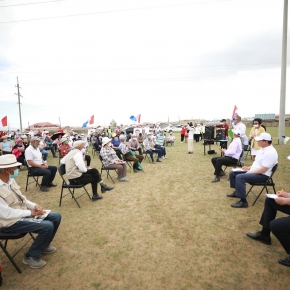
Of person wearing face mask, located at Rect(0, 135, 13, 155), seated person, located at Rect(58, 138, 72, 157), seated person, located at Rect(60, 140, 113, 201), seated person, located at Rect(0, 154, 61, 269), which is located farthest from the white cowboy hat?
person wearing face mask, located at Rect(0, 135, 13, 155)

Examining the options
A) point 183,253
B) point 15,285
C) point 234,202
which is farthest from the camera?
point 234,202

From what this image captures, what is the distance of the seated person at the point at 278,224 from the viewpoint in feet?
8.19

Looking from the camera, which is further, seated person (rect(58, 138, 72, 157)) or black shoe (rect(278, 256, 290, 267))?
seated person (rect(58, 138, 72, 157))

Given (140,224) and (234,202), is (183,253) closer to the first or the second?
(140,224)

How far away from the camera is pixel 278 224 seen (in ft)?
8.28

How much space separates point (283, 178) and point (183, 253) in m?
4.96

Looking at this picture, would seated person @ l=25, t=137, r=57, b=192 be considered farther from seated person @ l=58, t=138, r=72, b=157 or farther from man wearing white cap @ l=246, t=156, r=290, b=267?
man wearing white cap @ l=246, t=156, r=290, b=267

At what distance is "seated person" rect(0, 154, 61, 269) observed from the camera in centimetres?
248

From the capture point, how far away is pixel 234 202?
14.6 ft

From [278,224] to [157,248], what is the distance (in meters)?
1.80

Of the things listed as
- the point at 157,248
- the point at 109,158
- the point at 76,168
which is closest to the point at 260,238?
the point at 157,248

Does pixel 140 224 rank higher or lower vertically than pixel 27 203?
lower

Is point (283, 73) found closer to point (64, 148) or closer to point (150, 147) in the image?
point (150, 147)

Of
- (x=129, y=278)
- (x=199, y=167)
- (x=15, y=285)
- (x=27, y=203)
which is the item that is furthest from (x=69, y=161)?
(x=199, y=167)
